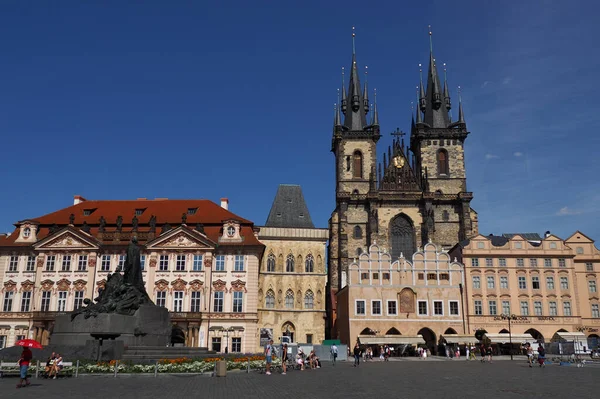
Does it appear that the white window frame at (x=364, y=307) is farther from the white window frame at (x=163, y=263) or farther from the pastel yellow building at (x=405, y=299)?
the white window frame at (x=163, y=263)

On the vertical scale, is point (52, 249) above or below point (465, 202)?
below

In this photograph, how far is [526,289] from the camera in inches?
2109

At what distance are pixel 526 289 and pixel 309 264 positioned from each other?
20.8 m

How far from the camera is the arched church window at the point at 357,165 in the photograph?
69.4 m

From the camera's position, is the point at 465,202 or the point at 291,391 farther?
the point at 465,202

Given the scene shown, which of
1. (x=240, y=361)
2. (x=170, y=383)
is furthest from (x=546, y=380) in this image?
(x=170, y=383)

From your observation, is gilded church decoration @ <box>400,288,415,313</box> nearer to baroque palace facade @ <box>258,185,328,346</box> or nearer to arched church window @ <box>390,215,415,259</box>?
baroque palace facade @ <box>258,185,328,346</box>

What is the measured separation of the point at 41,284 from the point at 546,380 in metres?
42.0

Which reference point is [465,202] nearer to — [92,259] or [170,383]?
[92,259]

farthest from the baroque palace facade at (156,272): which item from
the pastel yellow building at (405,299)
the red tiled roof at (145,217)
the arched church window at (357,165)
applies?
the arched church window at (357,165)

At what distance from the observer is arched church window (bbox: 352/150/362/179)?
69.4 metres

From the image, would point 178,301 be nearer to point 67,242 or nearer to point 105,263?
point 105,263

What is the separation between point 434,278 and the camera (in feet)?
173

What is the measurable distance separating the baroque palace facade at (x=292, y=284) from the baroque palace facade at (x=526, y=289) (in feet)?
46.1
